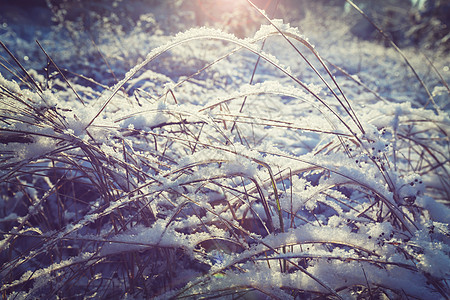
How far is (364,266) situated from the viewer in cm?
63

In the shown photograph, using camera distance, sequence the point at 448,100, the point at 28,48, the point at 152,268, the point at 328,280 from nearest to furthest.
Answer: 1. the point at 328,280
2. the point at 152,268
3. the point at 448,100
4. the point at 28,48

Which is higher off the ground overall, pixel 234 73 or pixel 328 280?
pixel 234 73

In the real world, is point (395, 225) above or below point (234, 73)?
below

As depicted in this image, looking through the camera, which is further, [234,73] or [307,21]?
[307,21]

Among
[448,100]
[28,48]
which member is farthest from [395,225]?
[28,48]

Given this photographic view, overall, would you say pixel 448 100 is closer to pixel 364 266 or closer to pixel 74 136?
pixel 364 266

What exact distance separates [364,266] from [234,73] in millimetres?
2872

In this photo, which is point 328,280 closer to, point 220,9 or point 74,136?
point 74,136

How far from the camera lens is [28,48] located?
3879mm

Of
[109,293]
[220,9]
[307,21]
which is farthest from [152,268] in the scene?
[220,9]

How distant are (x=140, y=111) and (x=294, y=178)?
1.67 feet

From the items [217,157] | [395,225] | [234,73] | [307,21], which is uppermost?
[307,21]

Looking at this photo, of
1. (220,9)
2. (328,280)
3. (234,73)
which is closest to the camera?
(328,280)

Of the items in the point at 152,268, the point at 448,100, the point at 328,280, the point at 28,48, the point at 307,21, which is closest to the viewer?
the point at 328,280
